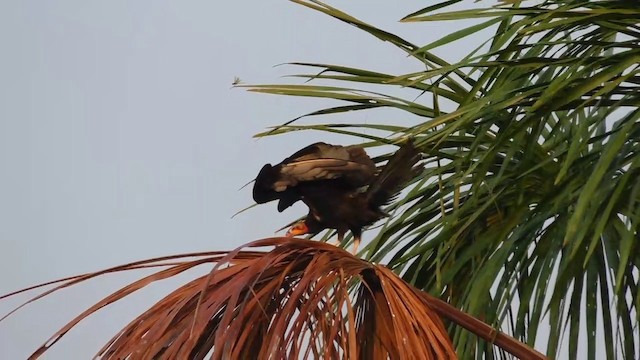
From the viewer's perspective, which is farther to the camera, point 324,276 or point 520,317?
point 520,317

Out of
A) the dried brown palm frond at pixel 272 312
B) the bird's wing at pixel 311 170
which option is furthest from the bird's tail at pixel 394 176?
the dried brown palm frond at pixel 272 312

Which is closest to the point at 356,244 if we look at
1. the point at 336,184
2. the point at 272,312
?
the point at 336,184

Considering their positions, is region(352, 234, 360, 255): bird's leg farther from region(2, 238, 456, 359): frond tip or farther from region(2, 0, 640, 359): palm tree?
region(2, 238, 456, 359): frond tip

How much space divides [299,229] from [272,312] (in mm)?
856

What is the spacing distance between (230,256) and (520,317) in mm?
702

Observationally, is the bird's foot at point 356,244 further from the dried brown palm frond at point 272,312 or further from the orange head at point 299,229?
the dried brown palm frond at point 272,312

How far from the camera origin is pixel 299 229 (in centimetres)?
202

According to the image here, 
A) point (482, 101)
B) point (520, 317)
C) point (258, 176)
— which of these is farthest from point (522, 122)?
point (258, 176)

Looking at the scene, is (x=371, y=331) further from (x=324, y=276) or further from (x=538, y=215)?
(x=538, y=215)

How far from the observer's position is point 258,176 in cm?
176

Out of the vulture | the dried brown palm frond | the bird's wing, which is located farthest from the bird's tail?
the dried brown palm frond

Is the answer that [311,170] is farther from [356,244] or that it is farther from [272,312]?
[272,312]

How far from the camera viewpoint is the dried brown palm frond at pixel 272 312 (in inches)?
43.1

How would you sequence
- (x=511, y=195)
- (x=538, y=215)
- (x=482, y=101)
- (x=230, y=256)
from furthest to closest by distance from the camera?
(x=511, y=195) < (x=538, y=215) < (x=482, y=101) < (x=230, y=256)
